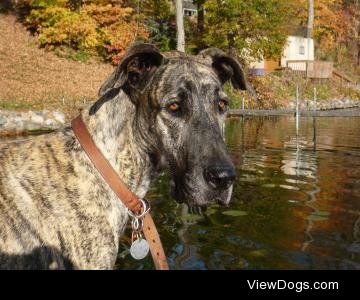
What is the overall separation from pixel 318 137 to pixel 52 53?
66.1ft

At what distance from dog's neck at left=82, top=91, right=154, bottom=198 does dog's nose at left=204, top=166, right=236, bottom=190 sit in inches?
24.2

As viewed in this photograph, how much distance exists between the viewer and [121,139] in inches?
157

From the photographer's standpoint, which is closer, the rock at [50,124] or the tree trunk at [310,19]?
the rock at [50,124]

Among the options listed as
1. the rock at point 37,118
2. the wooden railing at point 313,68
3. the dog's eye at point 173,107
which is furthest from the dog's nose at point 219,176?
the wooden railing at point 313,68

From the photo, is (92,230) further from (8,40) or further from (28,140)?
(8,40)

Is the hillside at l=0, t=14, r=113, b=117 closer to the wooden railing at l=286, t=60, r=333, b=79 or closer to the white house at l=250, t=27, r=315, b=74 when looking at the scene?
the wooden railing at l=286, t=60, r=333, b=79

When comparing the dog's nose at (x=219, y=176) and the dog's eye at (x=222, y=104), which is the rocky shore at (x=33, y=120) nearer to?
the dog's eye at (x=222, y=104)

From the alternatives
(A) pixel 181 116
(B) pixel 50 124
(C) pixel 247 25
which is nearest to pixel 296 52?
(C) pixel 247 25

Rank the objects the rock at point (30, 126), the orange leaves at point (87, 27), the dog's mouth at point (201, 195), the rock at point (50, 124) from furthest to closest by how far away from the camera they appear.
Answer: the orange leaves at point (87, 27) < the rock at point (50, 124) < the rock at point (30, 126) < the dog's mouth at point (201, 195)

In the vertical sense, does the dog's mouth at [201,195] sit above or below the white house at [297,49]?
below

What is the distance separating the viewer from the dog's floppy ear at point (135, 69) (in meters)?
3.93

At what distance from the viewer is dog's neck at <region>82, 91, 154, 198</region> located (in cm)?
396

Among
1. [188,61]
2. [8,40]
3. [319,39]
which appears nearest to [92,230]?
[188,61]

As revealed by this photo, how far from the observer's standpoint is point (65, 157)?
3.85 meters
